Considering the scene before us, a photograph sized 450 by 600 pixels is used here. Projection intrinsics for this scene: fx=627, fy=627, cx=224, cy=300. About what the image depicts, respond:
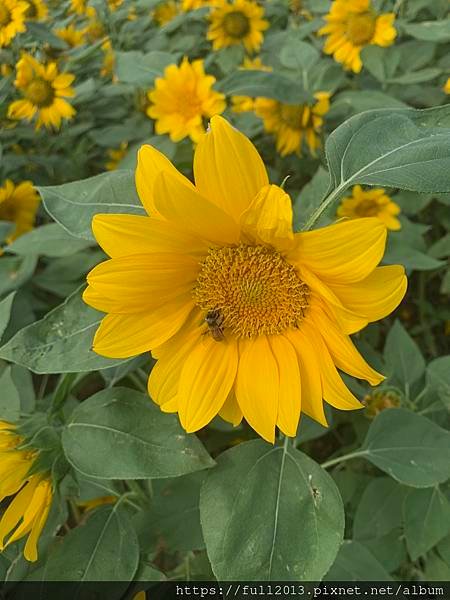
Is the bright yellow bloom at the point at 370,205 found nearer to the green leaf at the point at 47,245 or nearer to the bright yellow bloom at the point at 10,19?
the green leaf at the point at 47,245

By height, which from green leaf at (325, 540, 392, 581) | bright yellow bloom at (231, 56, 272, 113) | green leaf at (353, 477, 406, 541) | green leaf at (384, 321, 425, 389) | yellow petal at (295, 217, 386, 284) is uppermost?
yellow petal at (295, 217, 386, 284)

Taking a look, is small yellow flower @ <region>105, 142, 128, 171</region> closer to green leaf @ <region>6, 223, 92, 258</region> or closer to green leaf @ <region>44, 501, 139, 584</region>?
green leaf @ <region>6, 223, 92, 258</region>

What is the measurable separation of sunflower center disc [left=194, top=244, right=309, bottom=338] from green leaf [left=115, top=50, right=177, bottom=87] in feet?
4.16

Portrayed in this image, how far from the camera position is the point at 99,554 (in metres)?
1.05

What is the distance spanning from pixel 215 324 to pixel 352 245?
25 cm

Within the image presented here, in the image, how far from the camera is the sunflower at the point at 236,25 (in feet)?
7.39

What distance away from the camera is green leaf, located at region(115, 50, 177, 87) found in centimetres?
194

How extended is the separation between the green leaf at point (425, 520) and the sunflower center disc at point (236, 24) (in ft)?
5.71

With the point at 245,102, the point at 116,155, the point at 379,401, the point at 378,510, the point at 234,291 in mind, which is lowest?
the point at 378,510

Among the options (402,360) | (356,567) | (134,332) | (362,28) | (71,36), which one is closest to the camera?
(134,332)

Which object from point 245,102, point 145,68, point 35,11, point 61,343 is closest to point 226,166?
point 61,343

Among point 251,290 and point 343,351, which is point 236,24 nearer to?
point 251,290

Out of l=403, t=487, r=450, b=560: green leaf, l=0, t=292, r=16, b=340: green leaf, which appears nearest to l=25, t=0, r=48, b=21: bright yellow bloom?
l=0, t=292, r=16, b=340: green leaf

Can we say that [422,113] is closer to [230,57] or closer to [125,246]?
[125,246]
